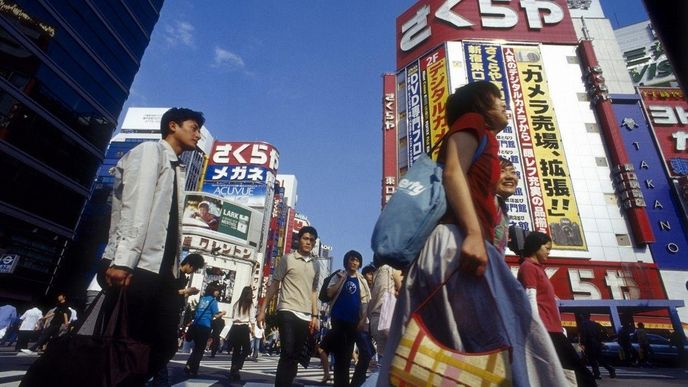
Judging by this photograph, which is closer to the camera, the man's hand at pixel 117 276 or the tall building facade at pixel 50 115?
the man's hand at pixel 117 276

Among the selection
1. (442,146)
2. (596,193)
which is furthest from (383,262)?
(596,193)

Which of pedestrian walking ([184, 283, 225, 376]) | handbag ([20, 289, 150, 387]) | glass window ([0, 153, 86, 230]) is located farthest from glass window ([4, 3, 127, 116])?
handbag ([20, 289, 150, 387])

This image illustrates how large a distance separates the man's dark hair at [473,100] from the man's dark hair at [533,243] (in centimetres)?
176

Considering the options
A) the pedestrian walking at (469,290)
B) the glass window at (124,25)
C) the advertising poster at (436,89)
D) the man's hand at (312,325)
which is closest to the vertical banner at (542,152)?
the advertising poster at (436,89)

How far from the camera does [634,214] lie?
21.6 m

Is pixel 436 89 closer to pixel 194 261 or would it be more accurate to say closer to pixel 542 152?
pixel 542 152

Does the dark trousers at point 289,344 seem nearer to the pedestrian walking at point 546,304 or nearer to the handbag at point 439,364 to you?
the pedestrian walking at point 546,304

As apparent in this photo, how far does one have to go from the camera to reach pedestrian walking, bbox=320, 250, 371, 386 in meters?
3.64

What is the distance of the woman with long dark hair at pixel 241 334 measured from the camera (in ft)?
16.7

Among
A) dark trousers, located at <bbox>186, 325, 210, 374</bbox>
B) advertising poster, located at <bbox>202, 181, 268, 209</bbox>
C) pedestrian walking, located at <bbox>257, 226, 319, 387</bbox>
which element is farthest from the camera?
advertising poster, located at <bbox>202, 181, 268, 209</bbox>

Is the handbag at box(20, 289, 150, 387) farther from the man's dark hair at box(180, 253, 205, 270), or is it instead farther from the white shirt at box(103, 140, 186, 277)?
the man's dark hair at box(180, 253, 205, 270)

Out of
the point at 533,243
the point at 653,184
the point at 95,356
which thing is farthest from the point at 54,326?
the point at 653,184

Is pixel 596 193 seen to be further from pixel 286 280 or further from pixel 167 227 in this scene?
pixel 167 227

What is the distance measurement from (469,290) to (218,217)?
1407 inches
